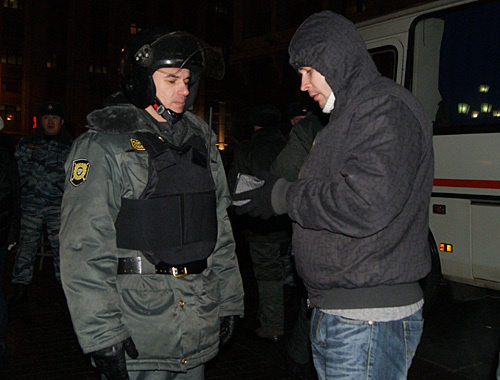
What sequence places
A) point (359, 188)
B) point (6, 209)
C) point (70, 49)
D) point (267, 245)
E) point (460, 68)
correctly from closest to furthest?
point (359, 188)
point (6, 209)
point (267, 245)
point (460, 68)
point (70, 49)

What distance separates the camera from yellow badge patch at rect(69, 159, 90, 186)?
2.30 metres

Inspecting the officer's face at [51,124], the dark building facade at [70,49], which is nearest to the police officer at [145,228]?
the officer's face at [51,124]

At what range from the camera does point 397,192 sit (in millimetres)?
1883

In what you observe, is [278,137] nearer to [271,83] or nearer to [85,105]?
[271,83]

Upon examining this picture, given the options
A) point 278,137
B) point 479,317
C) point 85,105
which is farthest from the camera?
point 85,105

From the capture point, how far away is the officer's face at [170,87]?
102 inches

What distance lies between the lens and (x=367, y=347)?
202 centimetres

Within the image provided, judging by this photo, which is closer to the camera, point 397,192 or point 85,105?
point 397,192

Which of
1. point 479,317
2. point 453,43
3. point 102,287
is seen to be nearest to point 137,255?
point 102,287

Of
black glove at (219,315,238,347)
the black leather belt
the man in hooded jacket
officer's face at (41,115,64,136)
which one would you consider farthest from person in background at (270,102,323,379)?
officer's face at (41,115,64,136)

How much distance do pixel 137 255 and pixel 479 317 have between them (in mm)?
5366

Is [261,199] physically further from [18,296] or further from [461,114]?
[18,296]

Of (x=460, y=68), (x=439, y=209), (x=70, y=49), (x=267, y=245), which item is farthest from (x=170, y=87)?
(x=70, y=49)

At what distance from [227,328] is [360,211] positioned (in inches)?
48.7
